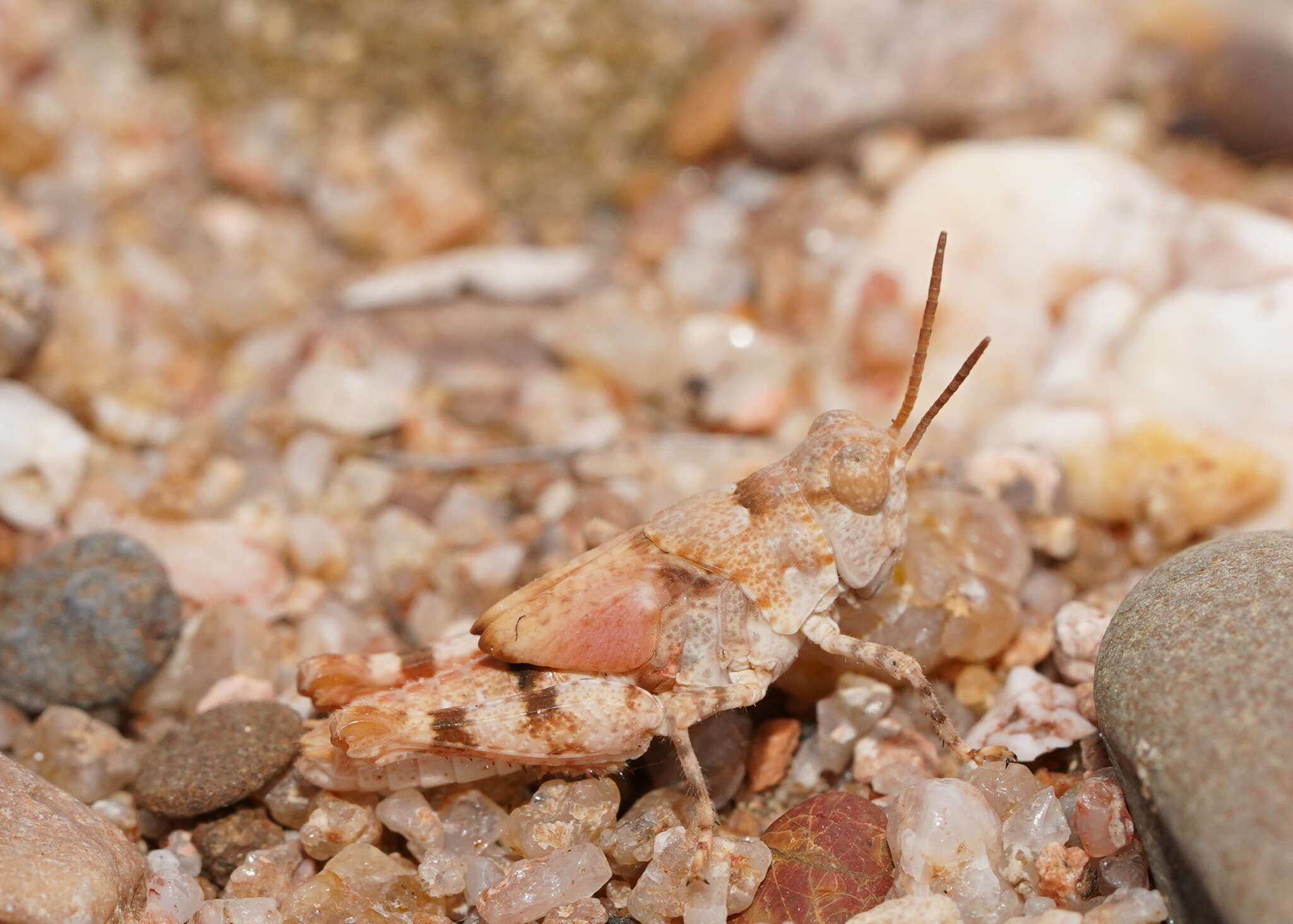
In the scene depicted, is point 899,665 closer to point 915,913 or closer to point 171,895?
point 915,913

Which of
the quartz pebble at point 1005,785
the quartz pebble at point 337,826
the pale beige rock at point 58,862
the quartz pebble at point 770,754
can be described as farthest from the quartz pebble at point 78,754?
the quartz pebble at point 1005,785

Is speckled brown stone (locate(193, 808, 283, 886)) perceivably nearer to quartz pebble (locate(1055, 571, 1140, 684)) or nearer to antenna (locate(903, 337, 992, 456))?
antenna (locate(903, 337, 992, 456))

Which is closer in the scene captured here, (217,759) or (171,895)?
(171,895)

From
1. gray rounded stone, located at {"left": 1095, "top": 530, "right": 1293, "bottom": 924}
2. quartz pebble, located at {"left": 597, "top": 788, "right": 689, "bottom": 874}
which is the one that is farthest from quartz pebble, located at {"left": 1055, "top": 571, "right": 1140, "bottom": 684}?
quartz pebble, located at {"left": 597, "top": 788, "right": 689, "bottom": 874}

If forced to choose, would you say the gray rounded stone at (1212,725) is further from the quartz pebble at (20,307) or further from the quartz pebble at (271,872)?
the quartz pebble at (20,307)

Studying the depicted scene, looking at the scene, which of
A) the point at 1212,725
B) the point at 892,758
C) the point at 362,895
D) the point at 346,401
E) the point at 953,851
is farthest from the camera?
the point at 346,401

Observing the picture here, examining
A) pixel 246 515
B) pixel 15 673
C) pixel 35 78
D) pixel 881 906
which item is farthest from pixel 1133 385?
A: pixel 35 78

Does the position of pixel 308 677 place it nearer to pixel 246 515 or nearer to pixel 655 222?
pixel 246 515

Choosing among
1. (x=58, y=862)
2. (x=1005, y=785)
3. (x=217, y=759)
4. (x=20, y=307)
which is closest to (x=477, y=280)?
(x=20, y=307)
